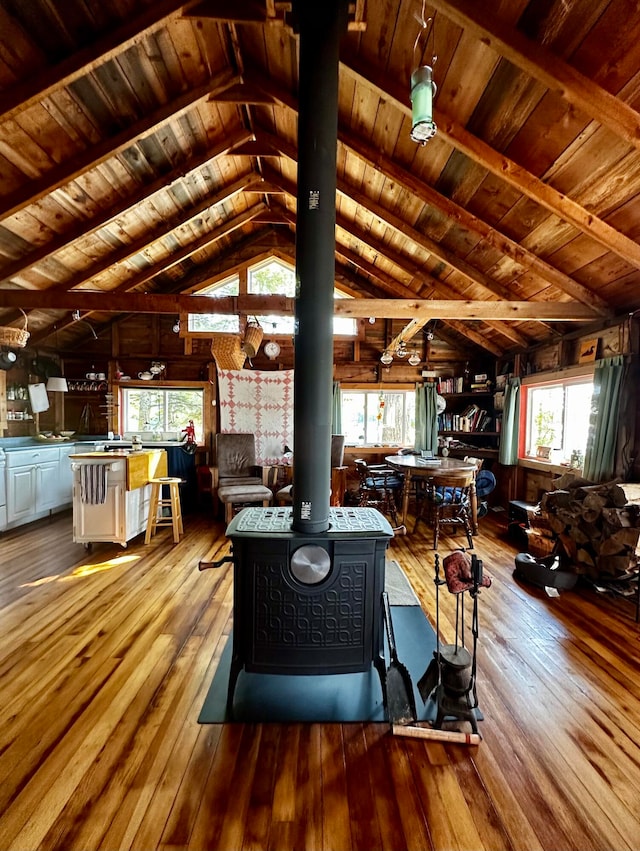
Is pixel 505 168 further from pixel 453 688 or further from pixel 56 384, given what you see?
pixel 56 384

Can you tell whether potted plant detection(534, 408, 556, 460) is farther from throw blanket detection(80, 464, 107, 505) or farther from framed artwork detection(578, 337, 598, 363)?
throw blanket detection(80, 464, 107, 505)

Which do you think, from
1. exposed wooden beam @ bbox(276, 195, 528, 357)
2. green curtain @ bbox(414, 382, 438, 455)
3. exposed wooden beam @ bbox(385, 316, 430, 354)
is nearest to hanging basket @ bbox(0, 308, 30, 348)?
exposed wooden beam @ bbox(276, 195, 528, 357)

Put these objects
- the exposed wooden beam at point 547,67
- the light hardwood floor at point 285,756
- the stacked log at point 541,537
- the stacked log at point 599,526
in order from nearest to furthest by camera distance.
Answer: the light hardwood floor at point 285,756 < the exposed wooden beam at point 547,67 < the stacked log at point 599,526 < the stacked log at point 541,537

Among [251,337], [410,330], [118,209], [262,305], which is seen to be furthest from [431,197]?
[118,209]

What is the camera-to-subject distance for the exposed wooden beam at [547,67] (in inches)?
75.2

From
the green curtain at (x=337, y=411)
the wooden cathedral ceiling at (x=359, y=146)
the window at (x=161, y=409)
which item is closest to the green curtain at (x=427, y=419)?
the green curtain at (x=337, y=411)

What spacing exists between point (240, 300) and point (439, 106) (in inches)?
93.0

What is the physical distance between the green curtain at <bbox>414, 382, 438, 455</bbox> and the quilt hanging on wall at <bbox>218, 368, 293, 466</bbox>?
2.03 meters

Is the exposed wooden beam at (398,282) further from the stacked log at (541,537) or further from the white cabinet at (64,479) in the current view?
the white cabinet at (64,479)

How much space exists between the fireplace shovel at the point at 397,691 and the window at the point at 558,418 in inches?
124

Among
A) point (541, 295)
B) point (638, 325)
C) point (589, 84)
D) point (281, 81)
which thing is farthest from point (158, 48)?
point (638, 325)

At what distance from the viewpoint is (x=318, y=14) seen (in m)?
1.72

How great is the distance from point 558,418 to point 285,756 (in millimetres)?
4611

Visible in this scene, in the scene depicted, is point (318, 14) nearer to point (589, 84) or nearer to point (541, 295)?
point (589, 84)
